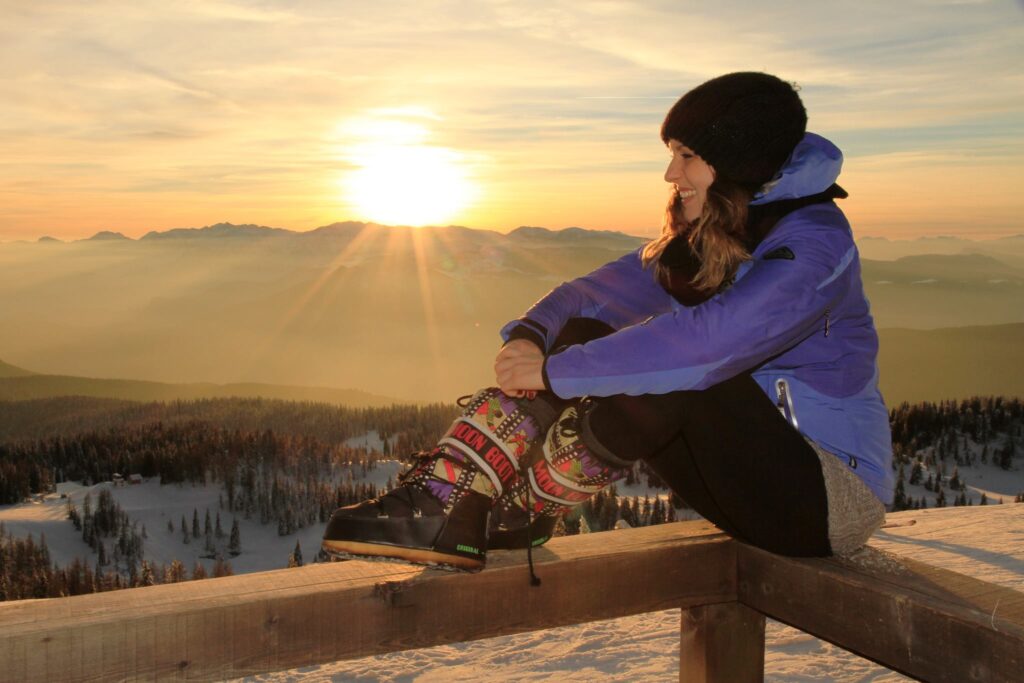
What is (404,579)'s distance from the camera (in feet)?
6.42

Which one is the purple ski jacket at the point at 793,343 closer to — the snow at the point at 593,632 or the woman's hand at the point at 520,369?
the woman's hand at the point at 520,369

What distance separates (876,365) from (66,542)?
547cm

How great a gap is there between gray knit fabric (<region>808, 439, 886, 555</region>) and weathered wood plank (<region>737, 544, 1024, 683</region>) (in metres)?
0.08

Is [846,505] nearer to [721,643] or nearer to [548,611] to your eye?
[721,643]

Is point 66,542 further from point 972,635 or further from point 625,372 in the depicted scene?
point 972,635

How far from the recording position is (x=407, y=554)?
2029 millimetres

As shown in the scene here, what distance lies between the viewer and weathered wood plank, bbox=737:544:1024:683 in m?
1.77

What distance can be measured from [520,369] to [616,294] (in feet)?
2.30

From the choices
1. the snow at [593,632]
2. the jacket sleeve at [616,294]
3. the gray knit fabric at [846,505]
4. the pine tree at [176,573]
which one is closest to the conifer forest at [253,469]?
the pine tree at [176,573]

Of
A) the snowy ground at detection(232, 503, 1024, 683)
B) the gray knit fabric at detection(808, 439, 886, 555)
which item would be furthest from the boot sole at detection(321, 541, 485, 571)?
the snowy ground at detection(232, 503, 1024, 683)

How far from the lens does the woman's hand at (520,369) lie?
6.82 ft

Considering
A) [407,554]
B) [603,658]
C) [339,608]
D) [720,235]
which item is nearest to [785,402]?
[720,235]

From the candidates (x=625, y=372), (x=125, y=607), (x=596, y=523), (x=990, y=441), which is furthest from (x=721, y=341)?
(x=990, y=441)

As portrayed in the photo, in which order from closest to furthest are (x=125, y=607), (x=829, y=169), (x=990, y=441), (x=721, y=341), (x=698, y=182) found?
(x=125, y=607) < (x=721, y=341) < (x=829, y=169) < (x=698, y=182) < (x=990, y=441)
